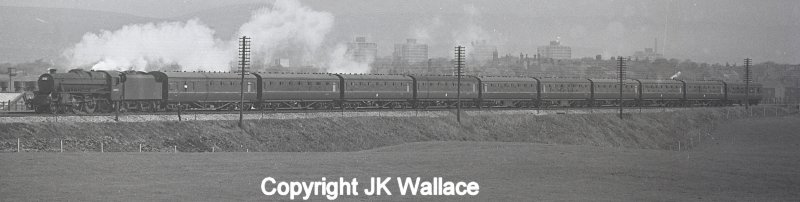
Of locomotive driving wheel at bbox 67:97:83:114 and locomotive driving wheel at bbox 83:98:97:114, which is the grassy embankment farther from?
locomotive driving wheel at bbox 83:98:97:114

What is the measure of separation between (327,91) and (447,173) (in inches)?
1445

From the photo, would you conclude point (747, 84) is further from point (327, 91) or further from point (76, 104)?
point (76, 104)

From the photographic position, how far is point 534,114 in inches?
3044

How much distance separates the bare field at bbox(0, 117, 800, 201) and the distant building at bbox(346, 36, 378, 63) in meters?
134

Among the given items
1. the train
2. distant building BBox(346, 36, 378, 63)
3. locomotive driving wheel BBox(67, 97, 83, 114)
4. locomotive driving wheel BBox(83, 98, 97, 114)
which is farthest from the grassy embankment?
distant building BBox(346, 36, 378, 63)

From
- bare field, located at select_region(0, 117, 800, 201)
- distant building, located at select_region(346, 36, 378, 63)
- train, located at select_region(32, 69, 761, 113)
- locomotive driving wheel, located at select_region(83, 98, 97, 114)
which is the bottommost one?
bare field, located at select_region(0, 117, 800, 201)

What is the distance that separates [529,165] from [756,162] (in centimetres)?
1178

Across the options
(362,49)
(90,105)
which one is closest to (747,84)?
(90,105)

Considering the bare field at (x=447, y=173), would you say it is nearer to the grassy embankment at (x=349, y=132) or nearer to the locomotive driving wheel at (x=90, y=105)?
the grassy embankment at (x=349, y=132)

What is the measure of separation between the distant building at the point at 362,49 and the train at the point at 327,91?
274 feet

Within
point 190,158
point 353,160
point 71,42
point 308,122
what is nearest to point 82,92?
point 308,122

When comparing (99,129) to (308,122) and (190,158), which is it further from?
(308,122)

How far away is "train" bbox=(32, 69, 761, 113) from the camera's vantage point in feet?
178

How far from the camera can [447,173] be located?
110ft
